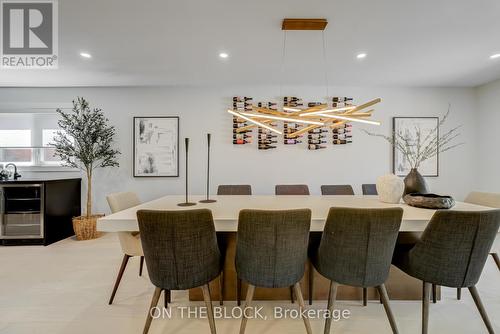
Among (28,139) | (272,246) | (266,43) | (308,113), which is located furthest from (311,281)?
(28,139)

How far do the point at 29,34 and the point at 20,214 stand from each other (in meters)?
2.56

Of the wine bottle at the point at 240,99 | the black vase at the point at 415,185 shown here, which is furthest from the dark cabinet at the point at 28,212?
the black vase at the point at 415,185

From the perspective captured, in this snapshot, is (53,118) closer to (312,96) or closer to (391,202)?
(312,96)

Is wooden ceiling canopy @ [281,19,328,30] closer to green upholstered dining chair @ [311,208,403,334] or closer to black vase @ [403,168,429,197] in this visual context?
black vase @ [403,168,429,197]

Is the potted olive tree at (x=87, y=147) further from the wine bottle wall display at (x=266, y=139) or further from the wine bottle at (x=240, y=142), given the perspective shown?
the wine bottle wall display at (x=266, y=139)

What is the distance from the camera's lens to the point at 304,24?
78.4 inches

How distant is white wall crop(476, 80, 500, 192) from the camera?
11.2 feet

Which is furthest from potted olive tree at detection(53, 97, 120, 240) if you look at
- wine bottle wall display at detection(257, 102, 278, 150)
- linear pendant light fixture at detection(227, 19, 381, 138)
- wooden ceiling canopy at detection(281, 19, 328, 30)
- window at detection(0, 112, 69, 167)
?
wooden ceiling canopy at detection(281, 19, 328, 30)

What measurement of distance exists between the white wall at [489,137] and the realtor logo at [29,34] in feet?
19.3

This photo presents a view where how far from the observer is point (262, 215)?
3.82 ft

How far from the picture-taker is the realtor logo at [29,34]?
6.34 feet

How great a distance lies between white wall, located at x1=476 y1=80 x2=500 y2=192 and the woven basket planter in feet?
21.3

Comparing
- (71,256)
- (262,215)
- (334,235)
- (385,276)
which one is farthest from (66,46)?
(385,276)

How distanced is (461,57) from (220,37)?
3005 millimetres
